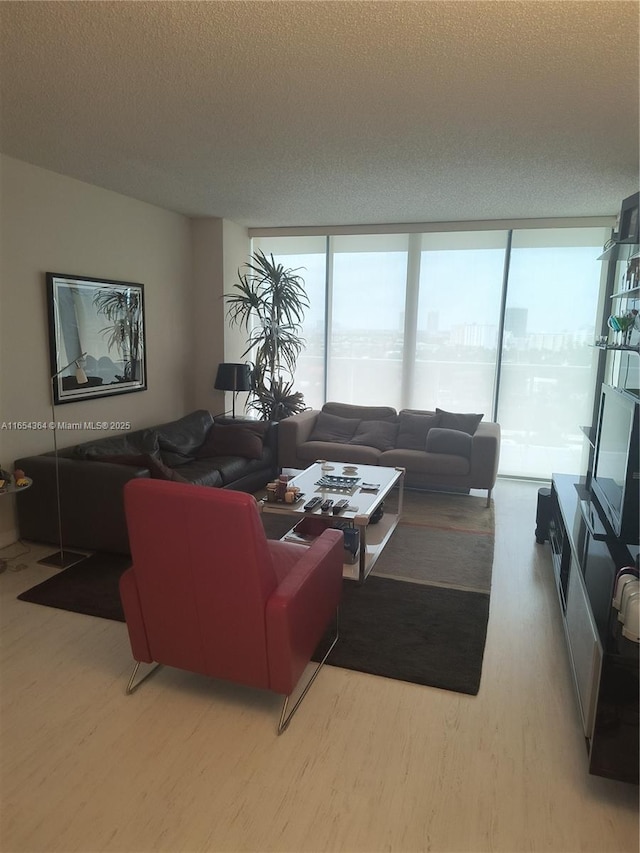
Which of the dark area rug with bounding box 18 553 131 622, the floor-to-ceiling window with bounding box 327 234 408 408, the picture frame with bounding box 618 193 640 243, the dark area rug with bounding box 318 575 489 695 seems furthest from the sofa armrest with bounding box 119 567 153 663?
the floor-to-ceiling window with bounding box 327 234 408 408

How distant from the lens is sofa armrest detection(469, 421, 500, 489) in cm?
492

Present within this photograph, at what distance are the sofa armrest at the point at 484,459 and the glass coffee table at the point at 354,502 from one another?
0.85 metres

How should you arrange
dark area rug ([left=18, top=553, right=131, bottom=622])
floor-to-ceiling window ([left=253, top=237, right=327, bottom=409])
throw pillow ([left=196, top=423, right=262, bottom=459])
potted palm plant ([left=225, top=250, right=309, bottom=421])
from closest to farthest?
dark area rug ([left=18, top=553, right=131, bottom=622]) → throw pillow ([left=196, top=423, right=262, bottom=459]) → potted palm plant ([left=225, top=250, right=309, bottom=421]) → floor-to-ceiling window ([left=253, top=237, right=327, bottom=409])

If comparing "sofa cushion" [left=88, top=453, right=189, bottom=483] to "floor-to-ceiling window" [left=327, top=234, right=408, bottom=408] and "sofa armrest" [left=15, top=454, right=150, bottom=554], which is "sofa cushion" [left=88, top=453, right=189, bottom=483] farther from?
"floor-to-ceiling window" [left=327, top=234, right=408, bottom=408]

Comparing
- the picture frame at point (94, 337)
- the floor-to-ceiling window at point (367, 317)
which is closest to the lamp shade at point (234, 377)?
the picture frame at point (94, 337)

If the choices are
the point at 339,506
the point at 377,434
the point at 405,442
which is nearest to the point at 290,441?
the point at 377,434

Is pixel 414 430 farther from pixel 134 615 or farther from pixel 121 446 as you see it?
pixel 134 615

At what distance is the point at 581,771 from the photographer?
6.64 feet

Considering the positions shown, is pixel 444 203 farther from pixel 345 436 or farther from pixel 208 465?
pixel 208 465

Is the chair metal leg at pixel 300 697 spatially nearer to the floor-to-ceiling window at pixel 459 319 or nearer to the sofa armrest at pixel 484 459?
the sofa armrest at pixel 484 459

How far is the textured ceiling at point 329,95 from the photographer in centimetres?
200

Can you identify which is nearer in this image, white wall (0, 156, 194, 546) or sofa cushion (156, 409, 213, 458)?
white wall (0, 156, 194, 546)

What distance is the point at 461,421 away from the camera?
17.6 ft

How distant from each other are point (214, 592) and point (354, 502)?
66.7 inches
